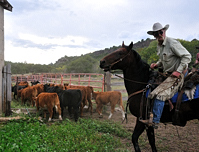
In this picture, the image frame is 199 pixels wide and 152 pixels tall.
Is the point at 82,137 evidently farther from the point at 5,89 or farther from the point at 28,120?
the point at 5,89

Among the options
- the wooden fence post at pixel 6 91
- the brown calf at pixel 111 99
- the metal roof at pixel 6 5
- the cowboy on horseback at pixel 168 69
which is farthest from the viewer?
the brown calf at pixel 111 99

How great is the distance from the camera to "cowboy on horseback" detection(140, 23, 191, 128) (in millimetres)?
3883

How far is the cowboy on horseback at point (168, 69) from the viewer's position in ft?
12.7

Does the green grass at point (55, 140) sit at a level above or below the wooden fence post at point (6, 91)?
below

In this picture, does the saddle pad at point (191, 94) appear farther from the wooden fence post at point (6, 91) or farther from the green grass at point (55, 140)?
the wooden fence post at point (6, 91)

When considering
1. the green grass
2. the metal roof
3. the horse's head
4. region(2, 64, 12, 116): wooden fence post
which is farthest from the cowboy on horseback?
the metal roof

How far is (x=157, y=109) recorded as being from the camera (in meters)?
3.97

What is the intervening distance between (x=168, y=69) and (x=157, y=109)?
1.03 m

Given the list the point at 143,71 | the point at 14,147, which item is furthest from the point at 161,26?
the point at 14,147

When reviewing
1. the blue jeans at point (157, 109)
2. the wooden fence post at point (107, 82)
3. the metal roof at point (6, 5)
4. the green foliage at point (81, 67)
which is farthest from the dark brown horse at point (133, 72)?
the green foliage at point (81, 67)

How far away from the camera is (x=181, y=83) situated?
12.9 ft

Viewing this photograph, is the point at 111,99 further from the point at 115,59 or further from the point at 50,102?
the point at 115,59

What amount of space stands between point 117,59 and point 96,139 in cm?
272

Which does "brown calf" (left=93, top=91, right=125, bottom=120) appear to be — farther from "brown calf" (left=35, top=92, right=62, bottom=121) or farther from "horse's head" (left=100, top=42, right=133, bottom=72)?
"horse's head" (left=100, top=42, right=133, bottom=72)
